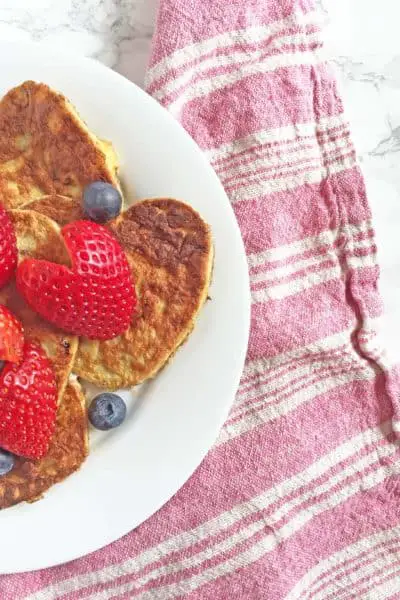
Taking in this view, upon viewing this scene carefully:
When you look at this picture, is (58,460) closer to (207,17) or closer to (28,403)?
(28,403)

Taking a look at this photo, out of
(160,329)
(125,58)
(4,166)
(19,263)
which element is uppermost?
(125,58)

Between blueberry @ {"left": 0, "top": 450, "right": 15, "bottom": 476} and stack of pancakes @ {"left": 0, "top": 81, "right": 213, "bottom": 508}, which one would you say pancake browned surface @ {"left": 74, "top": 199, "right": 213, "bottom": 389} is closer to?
stack of pancakes @ {"left": 0, "top": 81, "right": 213, "bottom": 508}

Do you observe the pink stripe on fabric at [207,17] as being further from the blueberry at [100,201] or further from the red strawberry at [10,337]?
the red strawberry at [10,337]

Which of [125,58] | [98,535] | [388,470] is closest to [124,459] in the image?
[98,535]

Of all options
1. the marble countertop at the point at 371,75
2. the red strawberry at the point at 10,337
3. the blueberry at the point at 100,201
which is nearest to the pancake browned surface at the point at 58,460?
the red strawberry at the point at 10,337

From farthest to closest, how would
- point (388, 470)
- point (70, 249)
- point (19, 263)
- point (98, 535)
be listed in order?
point (388, 470) → point (98, 535) → point (19, 263) → point (70, 249)

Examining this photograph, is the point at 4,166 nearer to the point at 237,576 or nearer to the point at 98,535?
the point at 98,535

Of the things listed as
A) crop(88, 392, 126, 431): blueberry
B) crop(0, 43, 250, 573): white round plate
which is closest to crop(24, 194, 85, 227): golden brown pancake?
crop(0, 43, 250, 573): white round plate
